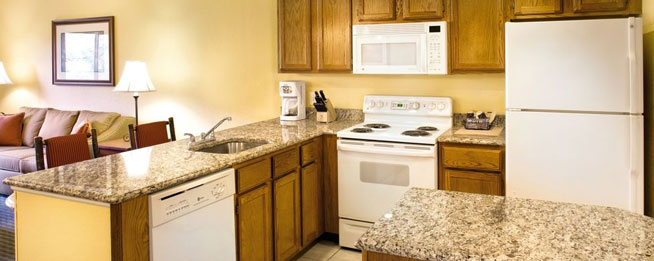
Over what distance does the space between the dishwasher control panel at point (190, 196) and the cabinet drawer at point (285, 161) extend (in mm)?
491

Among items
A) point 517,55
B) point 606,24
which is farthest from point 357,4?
point 606,24

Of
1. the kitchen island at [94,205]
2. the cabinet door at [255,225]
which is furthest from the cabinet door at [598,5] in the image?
the kitchen island at [94,205]

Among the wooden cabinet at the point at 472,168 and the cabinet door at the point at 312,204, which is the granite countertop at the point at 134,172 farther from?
the wooden cabinet at the point at 472,168

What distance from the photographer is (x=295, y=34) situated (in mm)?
Result: 4234

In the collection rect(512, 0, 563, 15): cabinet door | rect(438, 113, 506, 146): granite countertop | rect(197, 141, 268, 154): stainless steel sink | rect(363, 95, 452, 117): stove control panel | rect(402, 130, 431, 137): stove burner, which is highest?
rect(512, 0, 563, 15): cabinet door

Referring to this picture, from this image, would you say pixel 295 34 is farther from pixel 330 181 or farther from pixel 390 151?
pixel 390 151

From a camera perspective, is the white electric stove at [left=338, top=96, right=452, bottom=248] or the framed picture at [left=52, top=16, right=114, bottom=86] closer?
the white electric stove at [left=338, top=96, right=452, bottom=248]

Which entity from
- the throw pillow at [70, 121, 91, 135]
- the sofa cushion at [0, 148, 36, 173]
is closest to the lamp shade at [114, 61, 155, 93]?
the throw pillow at [70, 121, 91, 135]

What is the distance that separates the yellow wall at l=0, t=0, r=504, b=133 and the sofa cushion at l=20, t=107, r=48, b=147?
29 cm

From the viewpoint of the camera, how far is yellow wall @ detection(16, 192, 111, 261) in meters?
2.05

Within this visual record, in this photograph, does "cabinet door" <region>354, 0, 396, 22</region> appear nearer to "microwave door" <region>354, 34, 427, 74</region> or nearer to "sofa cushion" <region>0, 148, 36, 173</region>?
"microwave door" <region>354, 34, 427, 74</region>

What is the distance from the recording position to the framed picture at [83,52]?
5602 mm

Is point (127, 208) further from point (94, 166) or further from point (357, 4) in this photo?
point (357, 4)

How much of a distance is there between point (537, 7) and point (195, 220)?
250 centimetres
